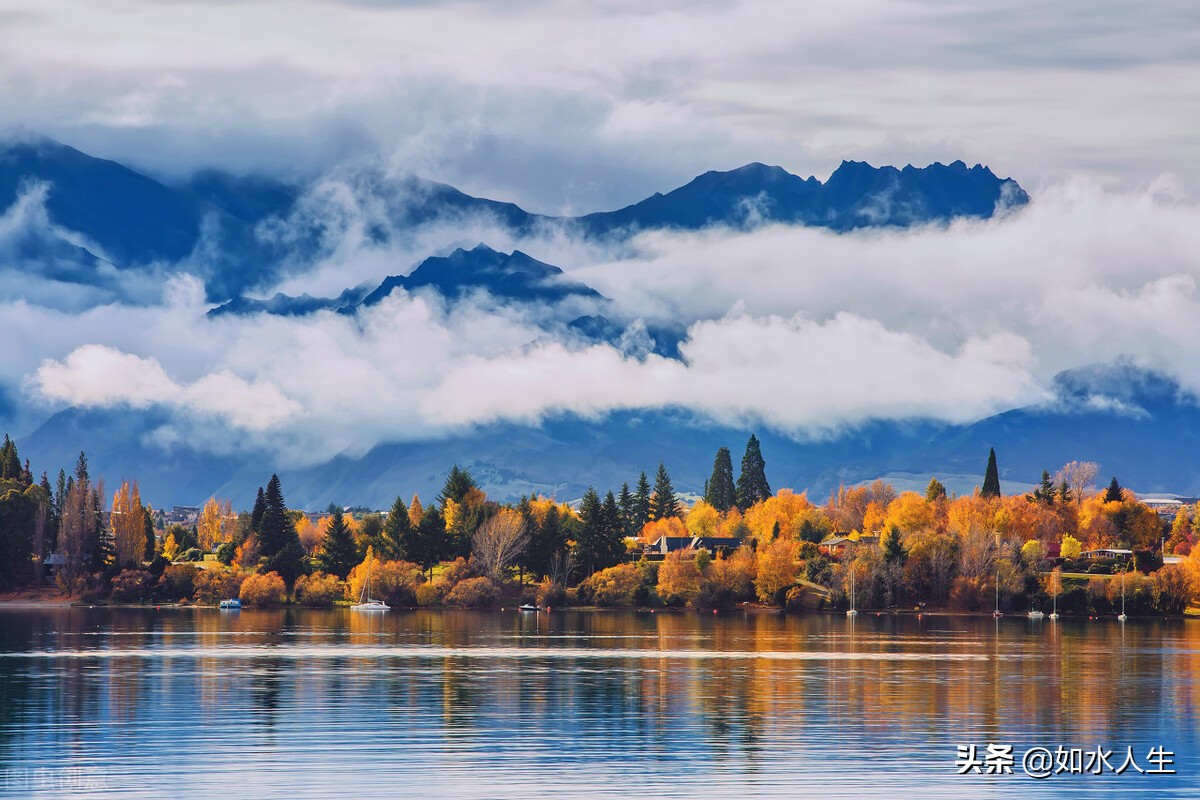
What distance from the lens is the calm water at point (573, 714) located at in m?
59.2

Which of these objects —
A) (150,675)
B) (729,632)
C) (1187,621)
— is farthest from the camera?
Result: (1187,621)

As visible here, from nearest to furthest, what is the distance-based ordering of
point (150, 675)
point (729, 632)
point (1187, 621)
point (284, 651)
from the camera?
point (150, 675)
point (284, 651)
point (729, 632)
point (1187, 621)

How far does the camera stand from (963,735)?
71.9m

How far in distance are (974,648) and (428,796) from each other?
82.7m

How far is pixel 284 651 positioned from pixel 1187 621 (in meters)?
112

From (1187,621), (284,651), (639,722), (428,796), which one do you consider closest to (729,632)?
(284,651)

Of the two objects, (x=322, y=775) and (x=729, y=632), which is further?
(x=729, y=632)

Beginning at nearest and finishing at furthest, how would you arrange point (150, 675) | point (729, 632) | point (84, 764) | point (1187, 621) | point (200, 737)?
point (84, 764)
point (200, 737)
point (150, 675)
point (729, 632)
point (1187, 621)

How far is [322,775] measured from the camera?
59.5 m

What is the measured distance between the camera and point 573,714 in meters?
78.9

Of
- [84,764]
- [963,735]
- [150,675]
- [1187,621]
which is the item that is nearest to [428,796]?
[84,764]

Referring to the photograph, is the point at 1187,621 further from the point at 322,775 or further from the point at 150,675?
the point at 322,775

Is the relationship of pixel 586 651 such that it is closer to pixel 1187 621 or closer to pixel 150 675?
pixel 150 675

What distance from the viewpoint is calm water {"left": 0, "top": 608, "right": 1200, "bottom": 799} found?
194 feet
